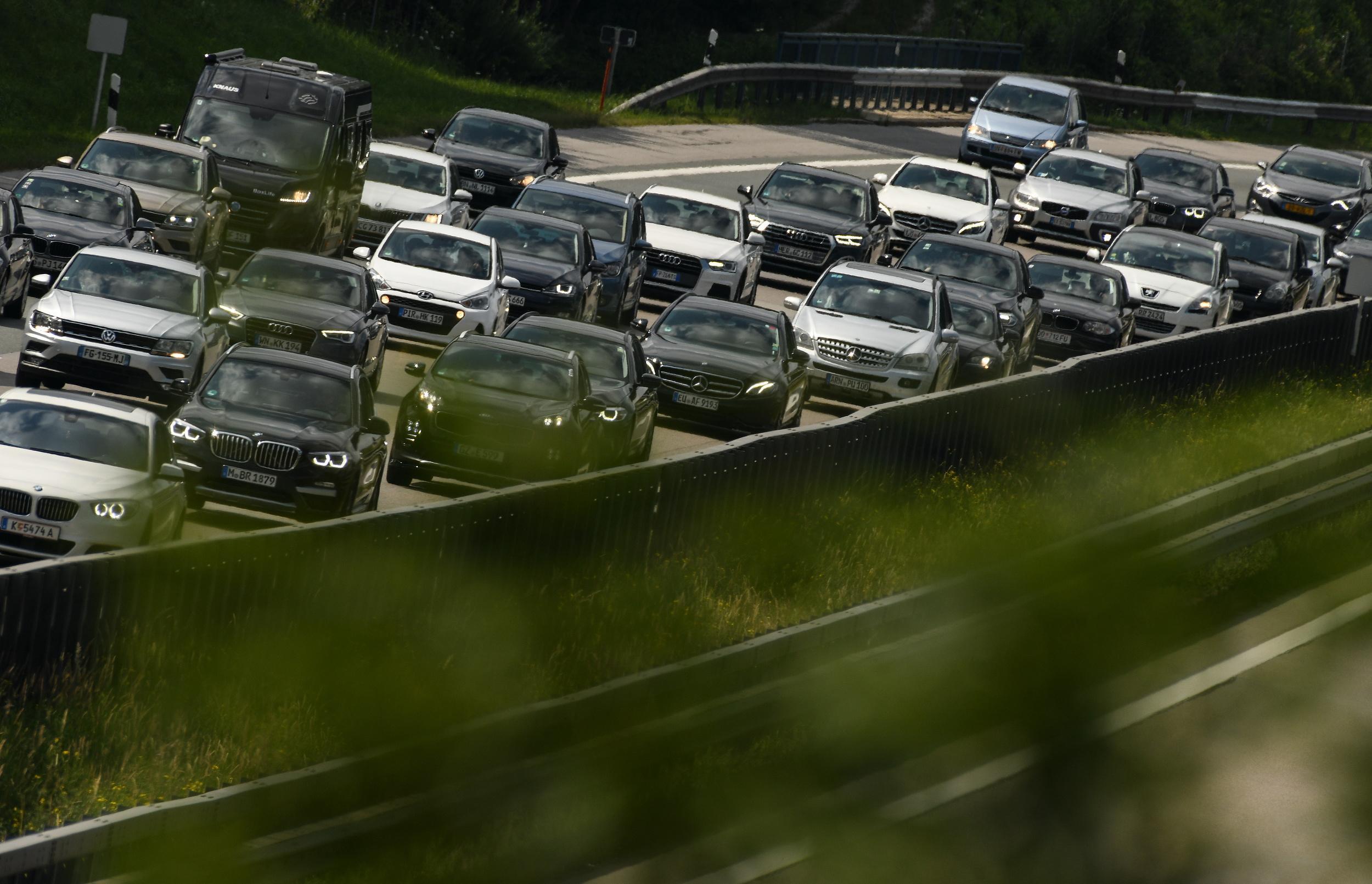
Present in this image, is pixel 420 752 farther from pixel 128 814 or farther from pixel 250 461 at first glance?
pixel 250 461

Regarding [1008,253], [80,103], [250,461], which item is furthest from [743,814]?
[80,103]

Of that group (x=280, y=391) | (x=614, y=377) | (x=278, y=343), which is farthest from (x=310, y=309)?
(x=280, y=391)

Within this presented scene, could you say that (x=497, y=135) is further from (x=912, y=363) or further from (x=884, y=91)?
(x=884, y=91)

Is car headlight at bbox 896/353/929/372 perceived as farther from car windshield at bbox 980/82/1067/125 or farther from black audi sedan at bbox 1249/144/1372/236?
car windshield at bbox 980/82/1067/125

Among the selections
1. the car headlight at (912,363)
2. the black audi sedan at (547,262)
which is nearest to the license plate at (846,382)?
the car headlight at (912,363)

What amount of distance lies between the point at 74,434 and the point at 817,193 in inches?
768

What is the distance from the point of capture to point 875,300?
23359mm

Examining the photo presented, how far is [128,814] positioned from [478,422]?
10.0m

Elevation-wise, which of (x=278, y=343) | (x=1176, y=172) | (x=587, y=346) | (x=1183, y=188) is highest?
(x=1176, y=172)

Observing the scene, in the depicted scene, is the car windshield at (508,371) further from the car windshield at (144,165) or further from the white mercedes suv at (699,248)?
the white mercedes suv at (699,248)

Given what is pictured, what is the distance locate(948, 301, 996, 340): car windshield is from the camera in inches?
966

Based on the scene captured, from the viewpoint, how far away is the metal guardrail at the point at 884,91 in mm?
50719

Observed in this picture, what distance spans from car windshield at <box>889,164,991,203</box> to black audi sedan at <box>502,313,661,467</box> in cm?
1582

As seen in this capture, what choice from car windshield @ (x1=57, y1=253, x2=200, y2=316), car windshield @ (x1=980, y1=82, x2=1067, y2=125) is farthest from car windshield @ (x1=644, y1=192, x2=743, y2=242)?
car windshield @ (x1=980, y1=82, x2=1067, y2=125)
